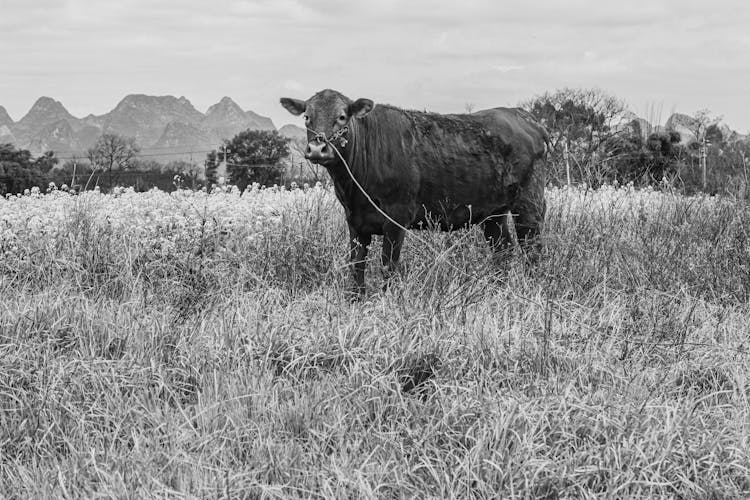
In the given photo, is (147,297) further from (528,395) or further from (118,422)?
(528,395)

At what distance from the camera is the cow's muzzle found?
6188 millimetres

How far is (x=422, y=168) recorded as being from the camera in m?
7.17

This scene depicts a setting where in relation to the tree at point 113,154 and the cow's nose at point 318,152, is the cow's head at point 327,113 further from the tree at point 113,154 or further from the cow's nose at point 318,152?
the tree at point 113,154

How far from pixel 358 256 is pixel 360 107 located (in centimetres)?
121

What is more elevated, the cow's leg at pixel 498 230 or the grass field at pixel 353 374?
the cow's leg at pixel 498 230

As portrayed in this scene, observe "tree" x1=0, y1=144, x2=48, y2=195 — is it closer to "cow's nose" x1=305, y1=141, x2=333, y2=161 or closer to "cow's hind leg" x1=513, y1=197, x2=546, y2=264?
"cow's hind leg" x1=513, y1=197, x2=546, y2=264

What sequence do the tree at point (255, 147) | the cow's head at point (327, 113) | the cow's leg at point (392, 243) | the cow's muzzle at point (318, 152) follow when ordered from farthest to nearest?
the tree at point (255, 147) < the cow's leg at point (392, 243) < the cow's head at point (327, 113) < the cow's muzzle at point (318, 152)

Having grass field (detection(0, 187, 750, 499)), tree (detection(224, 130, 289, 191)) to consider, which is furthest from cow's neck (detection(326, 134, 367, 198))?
tree (detection(224, 130, 289, 191))

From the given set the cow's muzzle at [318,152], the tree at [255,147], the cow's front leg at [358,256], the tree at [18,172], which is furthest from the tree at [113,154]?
the cow's muzzle at [318,152]

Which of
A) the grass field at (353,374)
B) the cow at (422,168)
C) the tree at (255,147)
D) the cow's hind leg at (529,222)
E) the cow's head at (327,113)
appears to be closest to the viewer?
the grass field at (353,374)

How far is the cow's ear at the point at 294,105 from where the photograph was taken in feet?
22.1

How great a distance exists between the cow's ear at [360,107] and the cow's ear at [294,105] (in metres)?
0.39

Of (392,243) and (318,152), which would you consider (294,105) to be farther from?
(392,243)

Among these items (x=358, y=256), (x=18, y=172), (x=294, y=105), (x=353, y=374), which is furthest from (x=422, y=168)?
(x=18, y=172)
